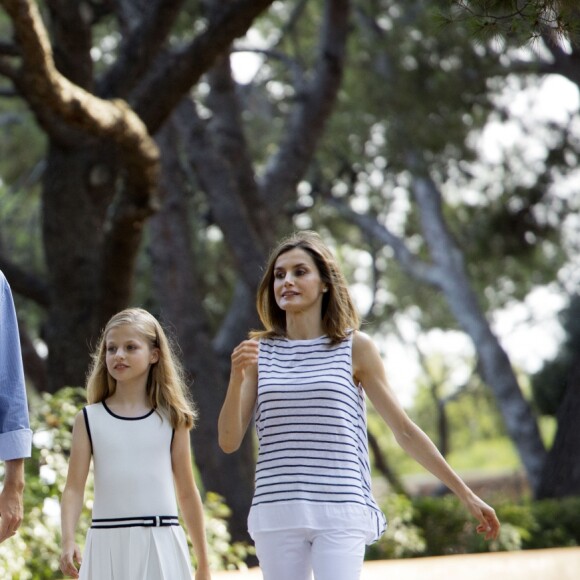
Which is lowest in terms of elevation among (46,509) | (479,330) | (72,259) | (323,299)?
(46,509)

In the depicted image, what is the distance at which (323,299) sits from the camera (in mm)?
3742

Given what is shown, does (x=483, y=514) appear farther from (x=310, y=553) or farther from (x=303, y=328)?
(x=303, y=328)

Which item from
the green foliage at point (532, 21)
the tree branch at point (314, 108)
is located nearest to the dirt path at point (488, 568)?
the green foliage at point (532, 21)

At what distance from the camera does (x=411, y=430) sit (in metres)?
3.53

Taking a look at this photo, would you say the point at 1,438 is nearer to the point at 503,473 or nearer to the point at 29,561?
the point at 29,561

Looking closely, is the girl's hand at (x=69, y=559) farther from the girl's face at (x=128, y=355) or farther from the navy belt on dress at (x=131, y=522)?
the girl's face at (x=128, y=355)

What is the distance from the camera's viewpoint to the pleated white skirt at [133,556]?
323 cm

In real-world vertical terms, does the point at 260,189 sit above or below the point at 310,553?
above

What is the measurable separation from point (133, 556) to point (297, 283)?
0.97 metres

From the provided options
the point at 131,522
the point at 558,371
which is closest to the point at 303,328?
the point at 131,522

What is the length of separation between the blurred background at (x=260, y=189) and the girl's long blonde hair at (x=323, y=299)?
1.26 m

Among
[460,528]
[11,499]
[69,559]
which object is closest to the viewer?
[11,499]

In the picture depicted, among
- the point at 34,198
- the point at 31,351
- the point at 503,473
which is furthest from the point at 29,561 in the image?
the point at 503,473

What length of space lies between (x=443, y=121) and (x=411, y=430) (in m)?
11.3
